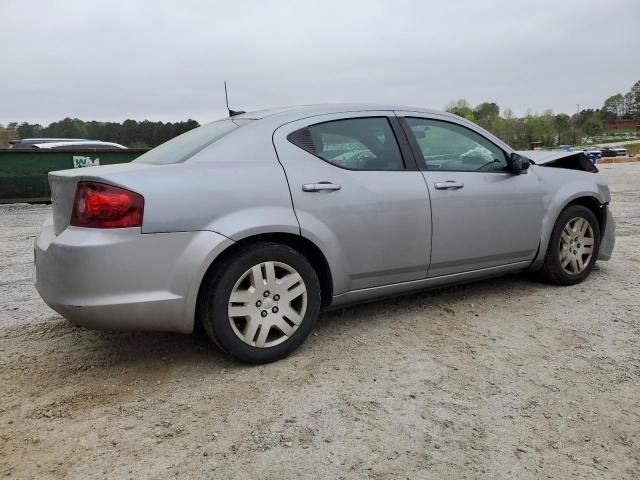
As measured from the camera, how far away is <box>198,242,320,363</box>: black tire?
2885 mm

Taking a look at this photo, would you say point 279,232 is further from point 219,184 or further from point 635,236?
point 635,236

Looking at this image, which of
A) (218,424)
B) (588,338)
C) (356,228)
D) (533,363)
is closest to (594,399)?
(533,363)

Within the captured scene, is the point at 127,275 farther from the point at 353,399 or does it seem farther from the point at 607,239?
the point at 607,239

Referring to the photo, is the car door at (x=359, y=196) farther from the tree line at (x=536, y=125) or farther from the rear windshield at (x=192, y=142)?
the tree line at (x=536, y=125)

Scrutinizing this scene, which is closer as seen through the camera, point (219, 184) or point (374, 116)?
point (219, 184)

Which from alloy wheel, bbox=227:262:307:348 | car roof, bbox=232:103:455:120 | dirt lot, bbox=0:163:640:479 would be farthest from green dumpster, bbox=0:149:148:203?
alloy wheel, bbox=227:262:307:348

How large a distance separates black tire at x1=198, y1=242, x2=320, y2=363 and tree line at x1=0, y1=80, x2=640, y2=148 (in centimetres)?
2065

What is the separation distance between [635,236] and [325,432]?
239 inches

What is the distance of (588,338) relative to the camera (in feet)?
11.1

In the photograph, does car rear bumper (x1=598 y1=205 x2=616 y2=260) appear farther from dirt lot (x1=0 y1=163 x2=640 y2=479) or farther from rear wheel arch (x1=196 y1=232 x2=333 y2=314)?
rear wheel arch (x1=196 y1=232 x2=333 y2=314)

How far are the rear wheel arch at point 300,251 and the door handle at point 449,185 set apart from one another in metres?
1.00

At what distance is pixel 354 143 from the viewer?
138 inches

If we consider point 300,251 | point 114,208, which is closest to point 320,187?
point 300,251

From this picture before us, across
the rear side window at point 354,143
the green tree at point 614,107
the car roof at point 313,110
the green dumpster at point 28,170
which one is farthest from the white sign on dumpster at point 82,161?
the green tree at point 614,107
